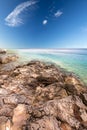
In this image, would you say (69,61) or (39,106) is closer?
(39,106)

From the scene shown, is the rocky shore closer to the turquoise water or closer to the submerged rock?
the submerged rock

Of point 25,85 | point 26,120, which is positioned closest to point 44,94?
point 25,85

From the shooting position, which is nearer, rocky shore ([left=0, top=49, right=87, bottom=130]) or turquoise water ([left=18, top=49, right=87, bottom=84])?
rocky shore ([left=0, top=49, right=87, bottom=130])

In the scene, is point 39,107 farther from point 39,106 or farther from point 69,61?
point 69,61

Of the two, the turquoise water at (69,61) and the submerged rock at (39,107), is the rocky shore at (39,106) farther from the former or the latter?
the turquoise water at (69,61)

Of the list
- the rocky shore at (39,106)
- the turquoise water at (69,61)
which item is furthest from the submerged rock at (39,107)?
the turquoise water at (69,61)

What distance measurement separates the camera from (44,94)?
1341 centimetres

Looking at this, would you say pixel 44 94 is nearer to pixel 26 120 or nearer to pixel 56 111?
pixel 56 111

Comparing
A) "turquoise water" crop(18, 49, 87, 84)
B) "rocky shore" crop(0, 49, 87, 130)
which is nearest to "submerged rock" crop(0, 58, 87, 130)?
"rocky shore" crop(0, 49, 87, 130)

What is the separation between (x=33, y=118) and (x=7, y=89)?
5.15 metres

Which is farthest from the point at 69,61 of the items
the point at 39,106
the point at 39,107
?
the point at 39,107

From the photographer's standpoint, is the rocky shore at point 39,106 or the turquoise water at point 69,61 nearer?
the rocky shore at point 39,106

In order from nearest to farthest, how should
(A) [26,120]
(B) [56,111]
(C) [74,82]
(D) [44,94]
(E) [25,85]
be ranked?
1. (A) [26,120]
2. (B) [56,111]
3. (D) [44,94]
4. (E) [25,85]
5. (C) [74,82]

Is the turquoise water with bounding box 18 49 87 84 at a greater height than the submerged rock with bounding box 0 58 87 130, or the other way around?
the submerged rock with bounding box 0 58 87 130
